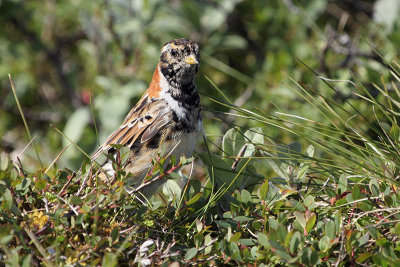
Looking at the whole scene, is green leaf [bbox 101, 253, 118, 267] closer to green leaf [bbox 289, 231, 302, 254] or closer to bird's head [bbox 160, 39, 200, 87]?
green leaf [bbox 289, 231, 302, 254]

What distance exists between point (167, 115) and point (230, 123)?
1.21m

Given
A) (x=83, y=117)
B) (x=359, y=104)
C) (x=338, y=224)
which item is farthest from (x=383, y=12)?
(x=338, y=224)

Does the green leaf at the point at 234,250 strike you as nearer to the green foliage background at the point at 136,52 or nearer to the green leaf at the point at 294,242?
the green leaf at the point at 294,242

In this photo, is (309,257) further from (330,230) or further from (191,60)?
(191,60)

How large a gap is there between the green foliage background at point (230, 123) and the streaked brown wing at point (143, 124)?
0.44 metres

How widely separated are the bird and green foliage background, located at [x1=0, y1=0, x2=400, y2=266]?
9.8 inches

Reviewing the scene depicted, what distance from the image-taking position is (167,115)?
12.3 ft

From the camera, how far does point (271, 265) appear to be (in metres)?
2.07

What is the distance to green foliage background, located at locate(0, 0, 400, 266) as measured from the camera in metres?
2.09

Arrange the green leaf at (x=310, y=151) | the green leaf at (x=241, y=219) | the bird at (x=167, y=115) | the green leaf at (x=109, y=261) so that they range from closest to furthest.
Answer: the green leaf at (x=109, y=261), the green leaf at (x=241, y=219), the green leaf at (x=310, y=151), the bird at (x=167, y=115)

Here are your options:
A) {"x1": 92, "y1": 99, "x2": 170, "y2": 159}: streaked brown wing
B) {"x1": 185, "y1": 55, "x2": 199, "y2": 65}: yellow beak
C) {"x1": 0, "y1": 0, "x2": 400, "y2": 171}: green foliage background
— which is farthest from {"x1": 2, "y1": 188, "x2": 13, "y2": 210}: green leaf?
{"x1": 0, "y1": 0, "x2": 400, "y2": 171}: green foliage background

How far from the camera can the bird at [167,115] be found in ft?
11.7

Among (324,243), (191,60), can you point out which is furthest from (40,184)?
(191,60)

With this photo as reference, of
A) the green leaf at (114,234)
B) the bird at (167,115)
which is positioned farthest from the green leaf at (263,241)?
the bird at (167,115)
